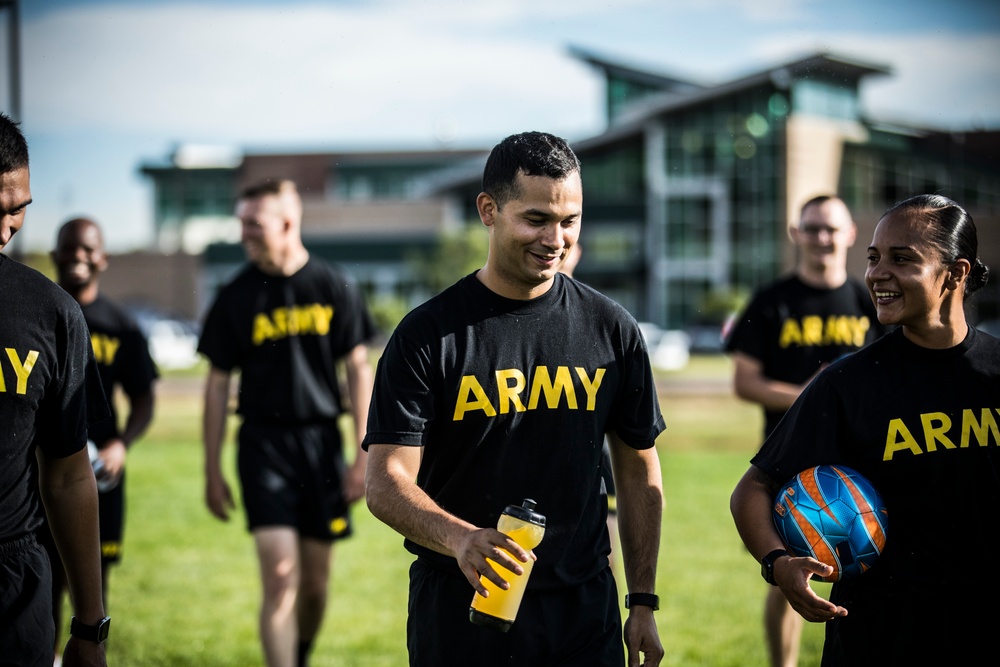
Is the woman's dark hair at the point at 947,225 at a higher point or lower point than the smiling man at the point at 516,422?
higher

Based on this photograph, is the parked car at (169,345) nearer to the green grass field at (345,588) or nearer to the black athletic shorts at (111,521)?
the green grass field at (345,588)

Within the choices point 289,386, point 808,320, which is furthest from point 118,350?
point 808,320

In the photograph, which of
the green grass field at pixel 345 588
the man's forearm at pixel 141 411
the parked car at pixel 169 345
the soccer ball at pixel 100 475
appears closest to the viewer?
the soccer ball at pixel 100 475

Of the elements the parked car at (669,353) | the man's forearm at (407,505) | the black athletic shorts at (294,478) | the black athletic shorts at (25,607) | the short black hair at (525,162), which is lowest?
the parked car at (669,353)

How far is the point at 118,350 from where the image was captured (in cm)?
681

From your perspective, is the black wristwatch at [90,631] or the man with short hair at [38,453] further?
the black wristwatch at [90,631]

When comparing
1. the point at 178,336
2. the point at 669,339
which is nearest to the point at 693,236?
the point at 669,339

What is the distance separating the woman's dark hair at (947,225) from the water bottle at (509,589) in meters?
1.65

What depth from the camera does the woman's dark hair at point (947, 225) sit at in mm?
3734

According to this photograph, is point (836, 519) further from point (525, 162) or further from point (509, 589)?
point (525, 162)

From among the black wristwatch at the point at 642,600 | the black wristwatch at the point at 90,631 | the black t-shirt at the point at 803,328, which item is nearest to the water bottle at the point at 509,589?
→ the black wristwatch at the point at 642,600

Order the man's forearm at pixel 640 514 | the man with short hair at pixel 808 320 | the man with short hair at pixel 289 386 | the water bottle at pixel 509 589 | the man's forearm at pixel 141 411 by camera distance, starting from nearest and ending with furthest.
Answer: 1. the water bottle at pixel 509 589
2. the man's forearm at pixel 640 514
3. the man with short hair at pixel 289 386
4. the man with short hair at pixel 808 320
5. the man's forearm at pixel 141 411

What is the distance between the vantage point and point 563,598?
3672 millimetres

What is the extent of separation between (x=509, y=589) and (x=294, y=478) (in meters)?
3.48
